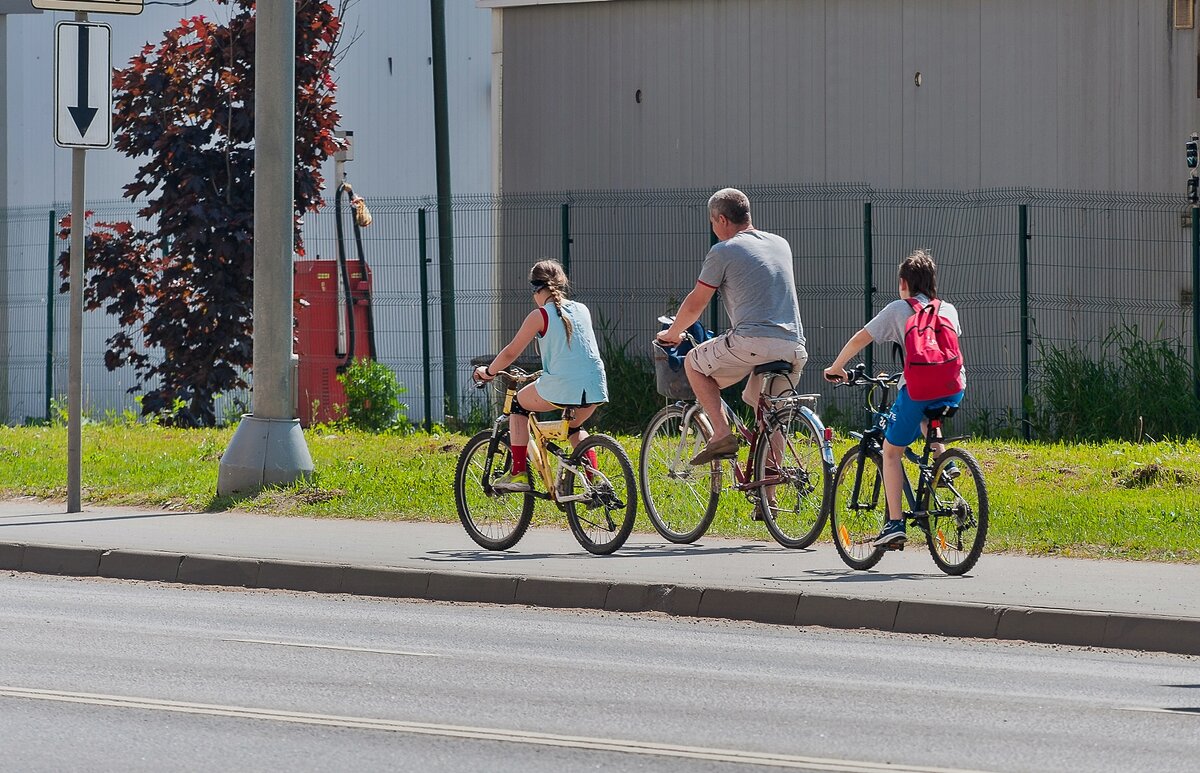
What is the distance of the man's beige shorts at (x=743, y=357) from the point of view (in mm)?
11102

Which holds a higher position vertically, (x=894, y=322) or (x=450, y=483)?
(x=894, y=322)

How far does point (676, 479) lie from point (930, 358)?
2.13 m

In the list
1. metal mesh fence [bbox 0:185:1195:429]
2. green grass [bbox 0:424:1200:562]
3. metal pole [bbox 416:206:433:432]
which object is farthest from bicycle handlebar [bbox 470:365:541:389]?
metal pole [bbox 416:206:433:432]

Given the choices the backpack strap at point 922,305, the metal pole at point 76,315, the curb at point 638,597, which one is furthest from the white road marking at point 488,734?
the metal pole at point 76,315

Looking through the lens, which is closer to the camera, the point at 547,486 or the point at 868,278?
the point at 547,486

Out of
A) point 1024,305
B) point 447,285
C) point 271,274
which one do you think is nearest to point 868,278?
point 1024,305

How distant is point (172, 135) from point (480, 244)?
11.3ft

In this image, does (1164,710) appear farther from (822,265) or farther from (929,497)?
(822,265)

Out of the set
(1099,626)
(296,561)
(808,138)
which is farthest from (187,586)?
(808,138)

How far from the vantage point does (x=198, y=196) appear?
1958 centimetres

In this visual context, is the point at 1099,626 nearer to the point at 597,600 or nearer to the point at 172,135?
the point at 597,600

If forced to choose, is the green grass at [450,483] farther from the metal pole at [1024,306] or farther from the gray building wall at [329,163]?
the gray building wall at [329,163]

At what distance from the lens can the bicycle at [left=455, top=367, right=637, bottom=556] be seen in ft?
36.8

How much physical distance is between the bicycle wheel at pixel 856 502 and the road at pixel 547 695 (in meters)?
1.21
